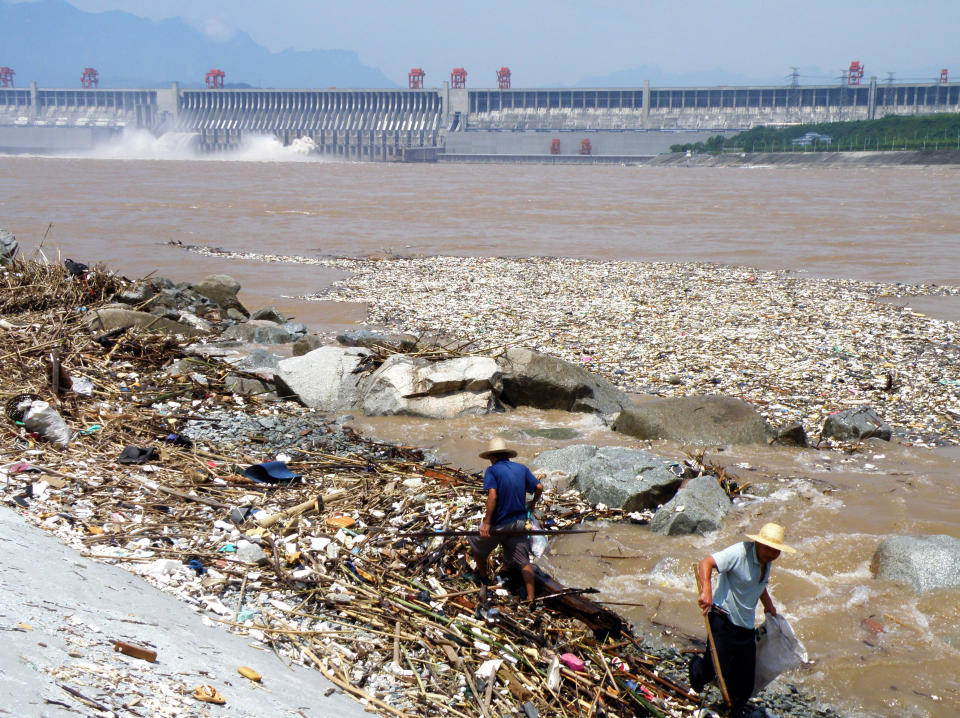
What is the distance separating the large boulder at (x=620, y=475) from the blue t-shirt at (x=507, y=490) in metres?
1.69

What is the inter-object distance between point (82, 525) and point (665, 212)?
32.7 m

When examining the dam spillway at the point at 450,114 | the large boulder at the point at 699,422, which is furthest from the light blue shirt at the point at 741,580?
the dam spillway at the point at 450,114

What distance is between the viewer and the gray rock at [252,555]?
4.89 metres

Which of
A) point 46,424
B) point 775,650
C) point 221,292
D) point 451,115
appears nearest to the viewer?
point 775,650

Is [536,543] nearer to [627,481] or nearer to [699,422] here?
[627,481]

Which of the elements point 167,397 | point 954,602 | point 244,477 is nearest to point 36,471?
point 244,477

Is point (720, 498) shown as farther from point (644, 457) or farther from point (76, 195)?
point (76, 195)

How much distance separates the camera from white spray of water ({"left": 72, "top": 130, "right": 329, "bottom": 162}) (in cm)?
10531

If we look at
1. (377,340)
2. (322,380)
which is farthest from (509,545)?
(377,340)

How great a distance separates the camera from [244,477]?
616cm

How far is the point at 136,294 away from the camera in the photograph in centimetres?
1064

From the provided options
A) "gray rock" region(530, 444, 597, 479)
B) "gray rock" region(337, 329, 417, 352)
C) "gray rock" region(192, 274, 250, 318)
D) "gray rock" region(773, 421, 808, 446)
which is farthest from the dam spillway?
"gray rock" region(530, 444, 597, 479)

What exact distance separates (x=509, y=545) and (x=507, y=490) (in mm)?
301

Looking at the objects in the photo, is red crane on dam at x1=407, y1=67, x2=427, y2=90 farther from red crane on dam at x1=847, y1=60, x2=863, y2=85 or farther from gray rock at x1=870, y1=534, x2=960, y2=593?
gray rock at x1=870, y1=534, x2=960, y2=593
